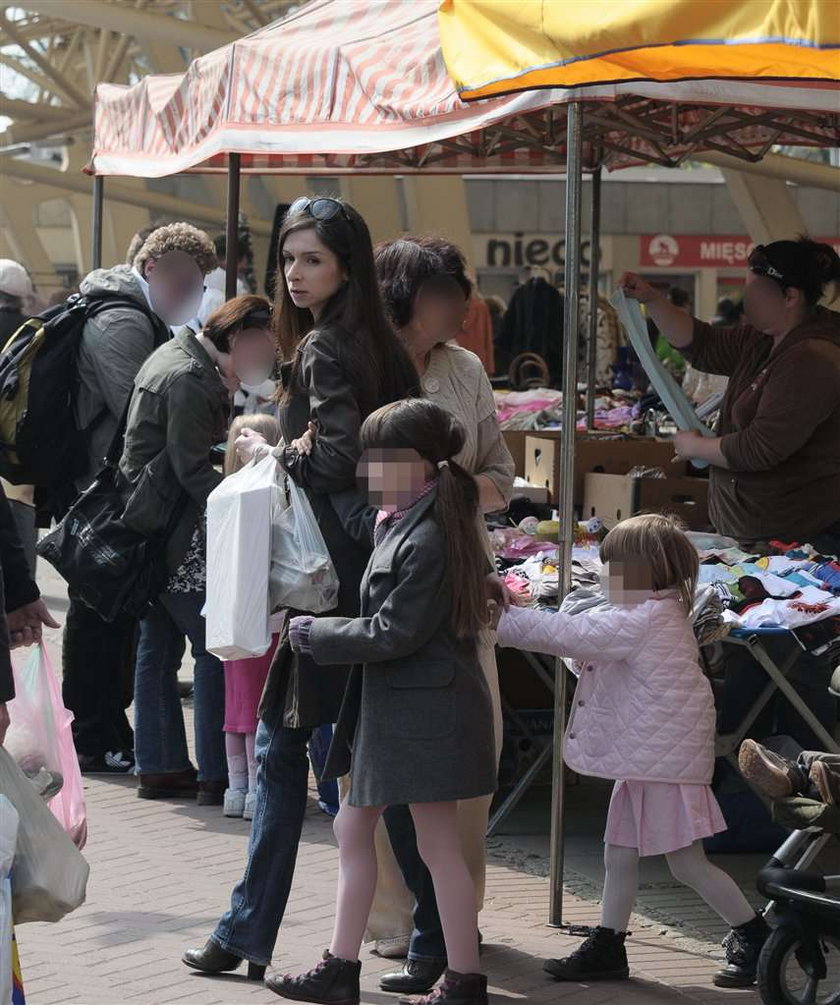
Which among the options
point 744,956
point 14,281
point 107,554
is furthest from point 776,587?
point 14,281

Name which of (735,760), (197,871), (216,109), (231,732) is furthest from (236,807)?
(216,109)

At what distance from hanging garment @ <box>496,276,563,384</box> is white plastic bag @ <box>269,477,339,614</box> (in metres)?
11.3

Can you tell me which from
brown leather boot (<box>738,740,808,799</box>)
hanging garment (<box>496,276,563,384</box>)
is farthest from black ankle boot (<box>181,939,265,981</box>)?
hanging garment (<box>496,276,563,384</box>)

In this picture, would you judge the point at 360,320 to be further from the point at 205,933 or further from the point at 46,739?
the point at 205,933

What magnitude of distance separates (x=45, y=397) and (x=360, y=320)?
291cm

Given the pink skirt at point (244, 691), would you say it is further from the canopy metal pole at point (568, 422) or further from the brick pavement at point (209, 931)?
the canopy metal pole at point (568, 422)

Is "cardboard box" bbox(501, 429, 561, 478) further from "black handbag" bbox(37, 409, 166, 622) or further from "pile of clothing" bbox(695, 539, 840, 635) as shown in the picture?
"pile of clothing" bbox(695, 539, 840, 635)

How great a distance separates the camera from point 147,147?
8031 mm

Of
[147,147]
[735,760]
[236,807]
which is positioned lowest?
[236,807]

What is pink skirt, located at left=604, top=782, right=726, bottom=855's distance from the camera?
4402 mm

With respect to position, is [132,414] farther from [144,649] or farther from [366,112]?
[366,112]

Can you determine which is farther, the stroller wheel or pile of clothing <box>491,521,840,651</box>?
pile of clothing <box>491,521,840,651</box>

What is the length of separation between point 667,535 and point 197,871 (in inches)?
84.8

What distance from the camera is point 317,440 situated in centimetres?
418
